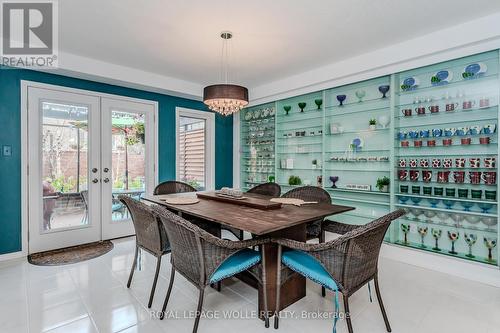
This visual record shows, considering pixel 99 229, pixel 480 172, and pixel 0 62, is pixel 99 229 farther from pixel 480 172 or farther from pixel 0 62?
pixel 480 172

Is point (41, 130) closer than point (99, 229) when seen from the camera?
Yes

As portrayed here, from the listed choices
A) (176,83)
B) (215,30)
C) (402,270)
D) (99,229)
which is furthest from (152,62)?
→ (402,270)

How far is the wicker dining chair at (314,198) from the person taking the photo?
8.96 ft

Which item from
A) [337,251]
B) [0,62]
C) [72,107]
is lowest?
[337,251]

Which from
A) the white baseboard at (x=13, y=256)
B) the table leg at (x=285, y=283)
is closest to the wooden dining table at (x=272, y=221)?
the table leg at (x=285, y=283)

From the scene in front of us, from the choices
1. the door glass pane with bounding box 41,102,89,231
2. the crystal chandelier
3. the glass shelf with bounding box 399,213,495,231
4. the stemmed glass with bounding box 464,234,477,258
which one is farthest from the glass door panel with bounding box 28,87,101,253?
the stemmed glass with bounding box 464,234,477,258

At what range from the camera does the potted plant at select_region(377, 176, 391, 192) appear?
349 cm

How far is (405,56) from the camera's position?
311cm

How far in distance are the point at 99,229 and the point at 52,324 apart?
216 centimetres

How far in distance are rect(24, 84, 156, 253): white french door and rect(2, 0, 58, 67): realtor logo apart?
37cm

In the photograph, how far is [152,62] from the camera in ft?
→ 12.1

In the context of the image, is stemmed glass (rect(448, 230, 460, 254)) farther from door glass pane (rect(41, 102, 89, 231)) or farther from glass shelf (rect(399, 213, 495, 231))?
door glass pane (rect(41, 102, 89, 231))

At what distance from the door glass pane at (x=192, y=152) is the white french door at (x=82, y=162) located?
1.90 ft

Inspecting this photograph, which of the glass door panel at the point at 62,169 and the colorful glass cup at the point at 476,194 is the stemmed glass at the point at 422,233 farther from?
the glass door panel at the point at 62,169
